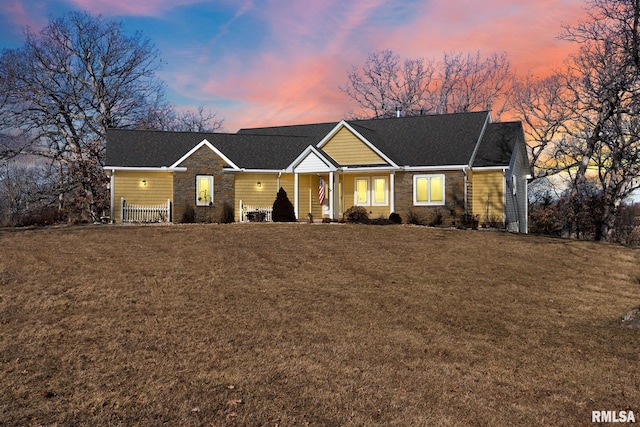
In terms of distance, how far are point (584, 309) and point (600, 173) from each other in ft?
84.0

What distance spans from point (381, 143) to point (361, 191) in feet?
10.3

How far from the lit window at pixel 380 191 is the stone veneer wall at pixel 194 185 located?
7995mm

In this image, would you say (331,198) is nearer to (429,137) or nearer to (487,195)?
(429,137)

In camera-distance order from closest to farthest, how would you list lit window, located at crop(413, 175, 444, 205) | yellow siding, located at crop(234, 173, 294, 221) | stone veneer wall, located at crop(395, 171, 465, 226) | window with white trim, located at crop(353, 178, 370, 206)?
stone veneer wall, located at crop(395, 171, 465, 226)
lit window, located at crop(413, 175, 444, 205)
window with white trim, located at crop(353, 178, 370, 206)
yellow siding, located at crop(234, 173, 294, 221)

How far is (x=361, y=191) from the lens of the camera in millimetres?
29375

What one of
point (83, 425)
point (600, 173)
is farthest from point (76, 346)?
Result: point (600, 173)

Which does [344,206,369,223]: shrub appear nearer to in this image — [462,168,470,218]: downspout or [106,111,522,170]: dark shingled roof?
[106,111,522,170]: dark shingled roof

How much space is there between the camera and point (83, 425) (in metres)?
6.37

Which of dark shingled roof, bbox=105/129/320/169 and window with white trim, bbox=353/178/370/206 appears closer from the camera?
window with white trim, bbox=353/178/370/206

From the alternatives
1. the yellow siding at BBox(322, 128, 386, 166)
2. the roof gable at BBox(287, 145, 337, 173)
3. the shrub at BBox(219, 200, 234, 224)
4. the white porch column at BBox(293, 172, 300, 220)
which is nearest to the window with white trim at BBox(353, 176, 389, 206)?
the yellow siding at BBox(322, 128, 386, 166)

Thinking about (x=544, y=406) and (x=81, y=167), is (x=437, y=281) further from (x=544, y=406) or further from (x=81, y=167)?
(x=81, y=167)

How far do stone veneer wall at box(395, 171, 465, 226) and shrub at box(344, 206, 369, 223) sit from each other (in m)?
2.01

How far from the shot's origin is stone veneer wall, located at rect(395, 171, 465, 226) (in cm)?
2659

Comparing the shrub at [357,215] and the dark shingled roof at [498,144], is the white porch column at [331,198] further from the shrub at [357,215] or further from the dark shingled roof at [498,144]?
the dark shingled roof at [498,144]
